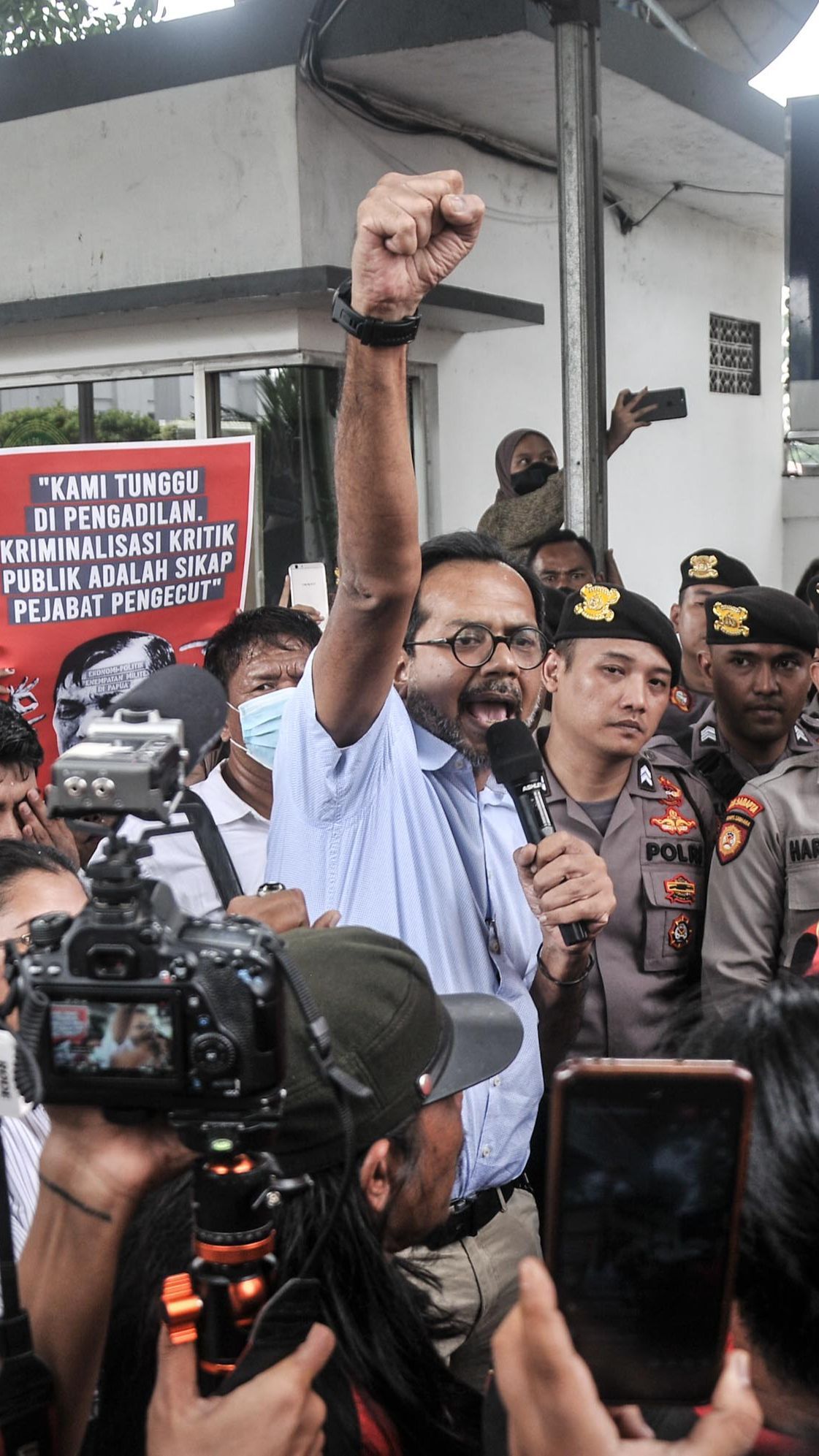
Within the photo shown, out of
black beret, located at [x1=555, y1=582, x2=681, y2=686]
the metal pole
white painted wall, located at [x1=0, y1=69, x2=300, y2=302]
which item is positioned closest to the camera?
black beret, located at [x1=555, y1=582, x2=681, y2=686]

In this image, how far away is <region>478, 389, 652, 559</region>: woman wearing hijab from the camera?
620cm

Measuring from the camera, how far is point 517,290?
8125 mm

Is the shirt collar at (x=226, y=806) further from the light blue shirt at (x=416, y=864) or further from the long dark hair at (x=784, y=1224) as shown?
the long dark hair at (x=784, y=1224)

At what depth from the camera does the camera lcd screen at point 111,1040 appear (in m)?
1.17

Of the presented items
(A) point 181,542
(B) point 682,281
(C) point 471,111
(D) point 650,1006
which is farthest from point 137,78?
(D) point 650,1006

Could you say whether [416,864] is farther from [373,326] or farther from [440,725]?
[373,326]

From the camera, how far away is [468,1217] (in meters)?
2.38

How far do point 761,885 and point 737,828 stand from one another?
142 millimetres

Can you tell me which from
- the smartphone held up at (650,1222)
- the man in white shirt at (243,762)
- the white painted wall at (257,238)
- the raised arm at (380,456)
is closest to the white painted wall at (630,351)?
the white painted wall at (257,238)

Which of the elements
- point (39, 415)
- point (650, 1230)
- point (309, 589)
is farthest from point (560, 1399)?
point (39, 415)

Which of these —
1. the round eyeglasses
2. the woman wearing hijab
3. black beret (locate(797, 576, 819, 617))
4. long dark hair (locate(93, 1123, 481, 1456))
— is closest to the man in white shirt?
the round eyeglasses

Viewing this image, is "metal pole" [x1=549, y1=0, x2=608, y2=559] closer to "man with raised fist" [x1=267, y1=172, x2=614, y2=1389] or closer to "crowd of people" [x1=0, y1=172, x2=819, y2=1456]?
"crowd of people" [x1=0, y1=172, x2=819, y2=1456]

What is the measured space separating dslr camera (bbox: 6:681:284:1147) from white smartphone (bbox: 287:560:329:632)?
11.0 feet

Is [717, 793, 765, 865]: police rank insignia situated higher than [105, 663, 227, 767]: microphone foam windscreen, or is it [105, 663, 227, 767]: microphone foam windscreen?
[105, 663, 227, 767]: microphone foam windscreen
